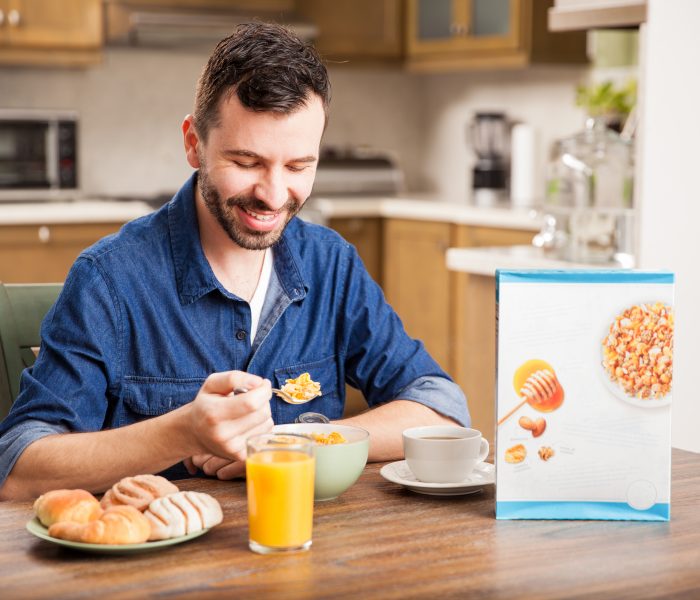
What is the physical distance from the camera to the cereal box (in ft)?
4.04

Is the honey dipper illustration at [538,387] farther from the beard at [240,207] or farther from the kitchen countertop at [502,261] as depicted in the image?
the kitchen countertop at [502,261]

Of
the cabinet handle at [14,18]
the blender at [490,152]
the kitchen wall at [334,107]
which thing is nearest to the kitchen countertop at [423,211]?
the blender at [490,152]

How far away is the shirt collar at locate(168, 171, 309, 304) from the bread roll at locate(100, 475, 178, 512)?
44 centimetres

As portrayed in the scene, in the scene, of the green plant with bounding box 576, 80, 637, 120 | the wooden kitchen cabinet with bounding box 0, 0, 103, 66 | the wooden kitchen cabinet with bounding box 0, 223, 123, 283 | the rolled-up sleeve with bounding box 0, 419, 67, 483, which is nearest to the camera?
the rolled-up sleeve with bounding box 0, 419, 67, 483

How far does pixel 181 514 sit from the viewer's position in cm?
115

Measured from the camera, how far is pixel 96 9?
443 centimetres

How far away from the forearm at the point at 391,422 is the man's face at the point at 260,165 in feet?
0.93

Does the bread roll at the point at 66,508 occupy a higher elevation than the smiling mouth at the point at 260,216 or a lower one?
lower

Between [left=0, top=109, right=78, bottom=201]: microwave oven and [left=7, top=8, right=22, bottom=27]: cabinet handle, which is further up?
[left=7, top=8, right=22, bottom=27]: cabinet handle

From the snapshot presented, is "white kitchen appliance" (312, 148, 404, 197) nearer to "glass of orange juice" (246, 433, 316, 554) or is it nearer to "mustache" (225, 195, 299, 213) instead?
"mustache" (225, 195, 299, 213)

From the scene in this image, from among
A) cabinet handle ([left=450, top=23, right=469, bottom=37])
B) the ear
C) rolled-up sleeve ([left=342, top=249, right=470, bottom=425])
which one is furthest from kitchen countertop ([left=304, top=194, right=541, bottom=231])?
the ear

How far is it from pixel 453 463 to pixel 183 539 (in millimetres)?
376

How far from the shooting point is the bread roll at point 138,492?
1189 mm

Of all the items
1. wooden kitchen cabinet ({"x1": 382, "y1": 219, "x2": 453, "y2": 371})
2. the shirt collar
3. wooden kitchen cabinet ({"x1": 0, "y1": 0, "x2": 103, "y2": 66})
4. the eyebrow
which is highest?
wooden kitchen cabinet ({"x1": 0, "y1": 0, "x2": 103, "y2": 66})
